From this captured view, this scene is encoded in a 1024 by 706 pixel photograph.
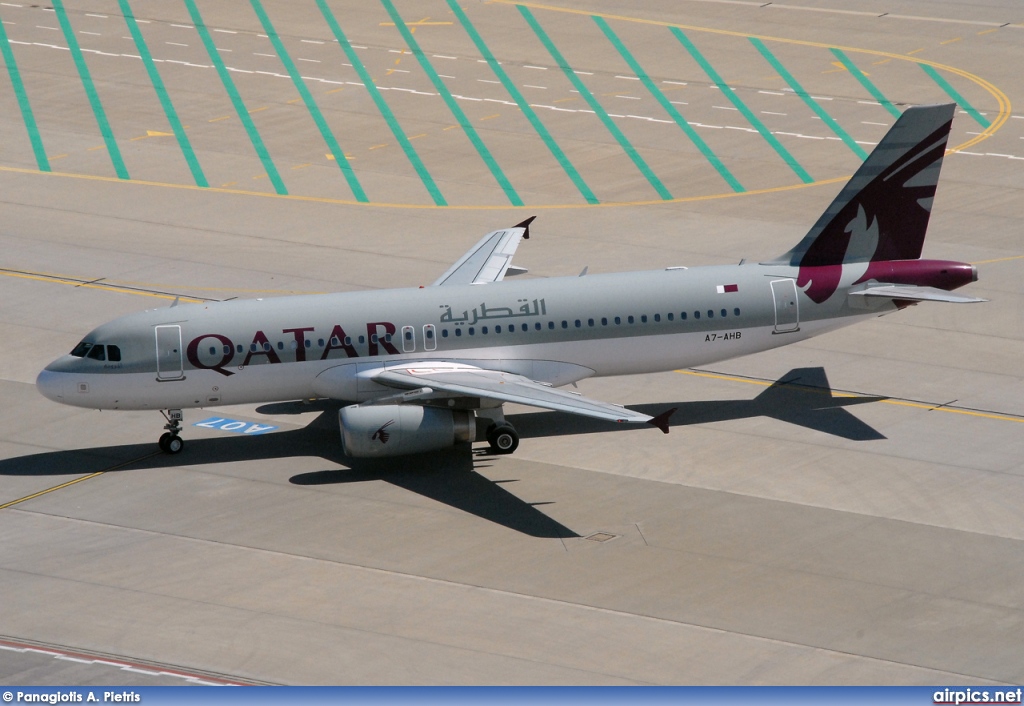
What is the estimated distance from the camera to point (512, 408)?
1658 inches

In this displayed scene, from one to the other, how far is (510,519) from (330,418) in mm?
8857

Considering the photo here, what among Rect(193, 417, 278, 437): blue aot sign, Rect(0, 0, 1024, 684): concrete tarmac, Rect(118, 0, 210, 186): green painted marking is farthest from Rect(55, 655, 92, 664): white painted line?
Rect(118, 0, 210, 186): green painted marking

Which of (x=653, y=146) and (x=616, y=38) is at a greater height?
(x=616, y=38)

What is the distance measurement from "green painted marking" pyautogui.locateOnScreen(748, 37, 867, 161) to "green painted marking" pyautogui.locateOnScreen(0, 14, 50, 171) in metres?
35.2

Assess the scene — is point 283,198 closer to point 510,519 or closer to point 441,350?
point 441,350

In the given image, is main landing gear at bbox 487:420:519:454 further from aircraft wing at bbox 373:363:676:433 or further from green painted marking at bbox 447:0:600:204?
green painted marking at bbox 447:0:600:204

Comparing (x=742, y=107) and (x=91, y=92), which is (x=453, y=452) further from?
(x=91, y=92)

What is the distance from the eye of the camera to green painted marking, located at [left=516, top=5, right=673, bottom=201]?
60.5 metres

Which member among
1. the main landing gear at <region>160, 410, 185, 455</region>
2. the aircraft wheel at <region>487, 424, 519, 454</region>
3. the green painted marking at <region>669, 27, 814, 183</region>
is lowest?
the aircraft wheel at <region>487, 424, 519, 454</region>

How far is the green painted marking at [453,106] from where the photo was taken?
2370 inches

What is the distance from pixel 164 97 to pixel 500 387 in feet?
130

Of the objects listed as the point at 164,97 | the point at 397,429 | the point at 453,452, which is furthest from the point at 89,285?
the point at 164,97

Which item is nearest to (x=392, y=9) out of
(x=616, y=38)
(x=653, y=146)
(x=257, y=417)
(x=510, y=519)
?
(x=616, y=38)

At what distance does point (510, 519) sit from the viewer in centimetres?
3466
